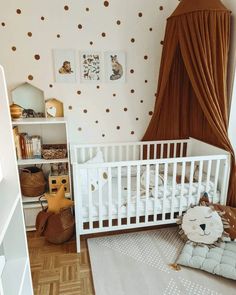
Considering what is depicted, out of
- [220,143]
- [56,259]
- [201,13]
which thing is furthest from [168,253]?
[201,13]

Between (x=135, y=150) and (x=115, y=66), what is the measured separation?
3.35 ft

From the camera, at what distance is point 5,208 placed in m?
0.95

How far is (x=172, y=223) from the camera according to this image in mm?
2438

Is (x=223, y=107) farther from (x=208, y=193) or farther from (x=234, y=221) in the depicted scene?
(x=234, y=221)

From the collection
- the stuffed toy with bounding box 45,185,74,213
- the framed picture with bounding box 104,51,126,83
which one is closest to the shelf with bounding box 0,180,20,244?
the stuffed toy with bounding box 45,185,74,213

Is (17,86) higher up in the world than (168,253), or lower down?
higher up

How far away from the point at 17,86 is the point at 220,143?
220cm

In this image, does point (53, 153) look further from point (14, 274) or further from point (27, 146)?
point (14, 274)

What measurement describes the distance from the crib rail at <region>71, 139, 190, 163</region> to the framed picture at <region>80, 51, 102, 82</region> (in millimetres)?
772

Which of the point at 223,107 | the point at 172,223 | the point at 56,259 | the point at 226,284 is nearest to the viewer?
the point at 226,284

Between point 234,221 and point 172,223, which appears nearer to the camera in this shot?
point 234,221

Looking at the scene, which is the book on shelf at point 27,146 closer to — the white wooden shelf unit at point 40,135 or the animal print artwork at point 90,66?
the white wooden shelf unit at point 40,135

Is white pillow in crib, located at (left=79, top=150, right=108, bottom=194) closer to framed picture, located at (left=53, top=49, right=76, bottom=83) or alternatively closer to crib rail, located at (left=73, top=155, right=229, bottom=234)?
crib rail, located at (left=73, top=155, right=229, bottom=234)

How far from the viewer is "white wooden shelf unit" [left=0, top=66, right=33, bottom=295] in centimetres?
99
